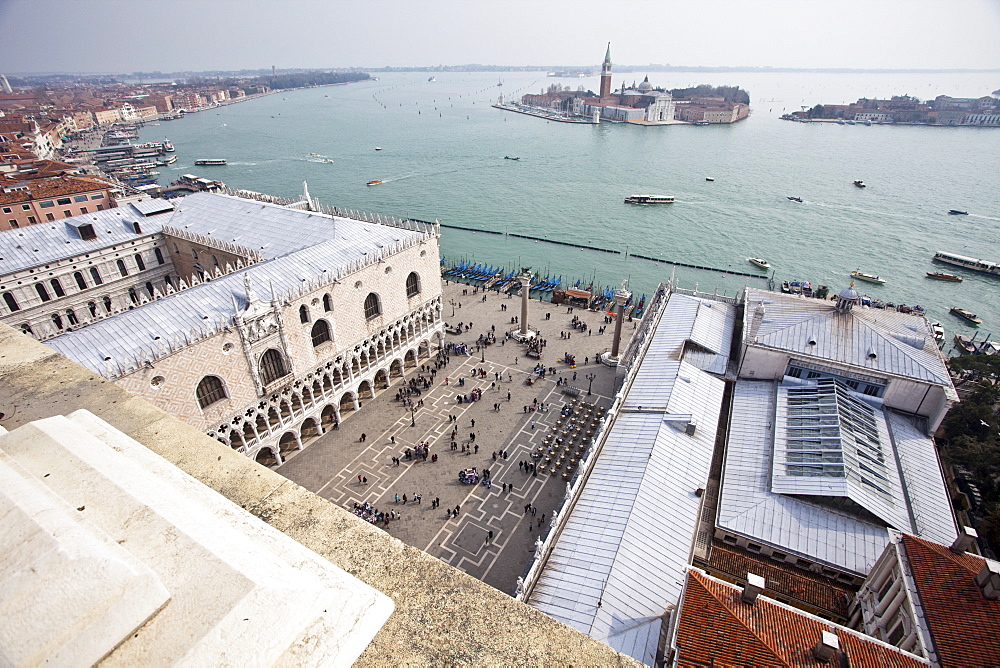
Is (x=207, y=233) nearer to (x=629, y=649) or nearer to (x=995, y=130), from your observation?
(x=629, y=649)

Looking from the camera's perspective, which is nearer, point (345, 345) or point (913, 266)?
point (345, 345)

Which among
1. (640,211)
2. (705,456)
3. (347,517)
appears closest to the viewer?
(347,517)

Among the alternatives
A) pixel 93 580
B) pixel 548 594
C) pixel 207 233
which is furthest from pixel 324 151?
pixel 93 580

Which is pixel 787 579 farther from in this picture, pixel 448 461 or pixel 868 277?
pixel 868 277

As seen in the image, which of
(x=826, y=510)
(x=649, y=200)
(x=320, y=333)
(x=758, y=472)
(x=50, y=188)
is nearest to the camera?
(x=826, y=510)

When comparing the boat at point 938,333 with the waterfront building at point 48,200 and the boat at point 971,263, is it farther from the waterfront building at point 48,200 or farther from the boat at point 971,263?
the waterfront building at point 48,200

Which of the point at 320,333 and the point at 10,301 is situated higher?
the point at 10,301

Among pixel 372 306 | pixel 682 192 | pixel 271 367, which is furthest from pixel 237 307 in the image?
pixel 682 192
